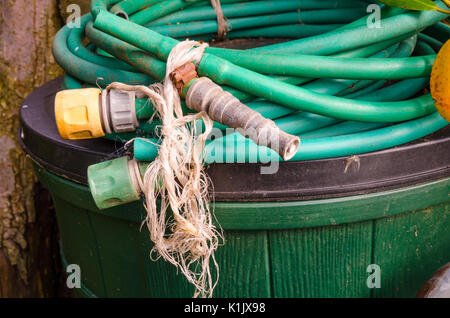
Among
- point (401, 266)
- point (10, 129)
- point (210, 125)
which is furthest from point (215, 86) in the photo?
point (10, 129)

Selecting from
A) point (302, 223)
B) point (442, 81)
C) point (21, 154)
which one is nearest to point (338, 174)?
point (302, 223)

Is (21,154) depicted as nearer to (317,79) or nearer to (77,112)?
(77,112)

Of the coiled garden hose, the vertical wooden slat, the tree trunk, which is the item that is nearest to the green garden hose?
the coiled garden hose

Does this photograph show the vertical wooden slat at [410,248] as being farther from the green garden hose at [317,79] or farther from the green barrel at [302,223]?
A: the green garden hose at [317,79]

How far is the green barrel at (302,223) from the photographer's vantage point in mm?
795

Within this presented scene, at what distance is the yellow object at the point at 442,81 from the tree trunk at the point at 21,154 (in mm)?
1184

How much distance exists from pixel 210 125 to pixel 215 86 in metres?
0.06

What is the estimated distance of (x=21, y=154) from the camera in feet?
5.03

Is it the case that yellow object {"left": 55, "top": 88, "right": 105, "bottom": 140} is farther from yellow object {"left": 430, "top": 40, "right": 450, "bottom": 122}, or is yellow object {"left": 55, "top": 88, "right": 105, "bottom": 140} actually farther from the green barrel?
yellow object {"left": 430, "top": 40, "right": 450, "bottom": 122}

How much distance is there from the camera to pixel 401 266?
0.90 meters

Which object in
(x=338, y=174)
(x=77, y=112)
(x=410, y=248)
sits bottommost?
(x=410, y=248)

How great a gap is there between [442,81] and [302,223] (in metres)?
0.31
